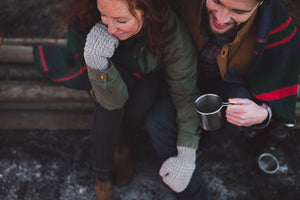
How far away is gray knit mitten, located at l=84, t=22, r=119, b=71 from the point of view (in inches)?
62.0

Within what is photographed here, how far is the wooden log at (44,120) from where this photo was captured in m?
2.54

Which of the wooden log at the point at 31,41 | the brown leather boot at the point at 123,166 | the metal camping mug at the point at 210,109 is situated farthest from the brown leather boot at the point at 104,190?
the wooden log at the point at 31,41

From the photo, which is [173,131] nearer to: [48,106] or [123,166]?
[123,166]

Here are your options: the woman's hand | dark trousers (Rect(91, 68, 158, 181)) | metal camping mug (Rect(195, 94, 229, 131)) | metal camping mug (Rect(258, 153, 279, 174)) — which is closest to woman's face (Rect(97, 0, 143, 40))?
dark trousers (Rect(91, 68, 158, 181))

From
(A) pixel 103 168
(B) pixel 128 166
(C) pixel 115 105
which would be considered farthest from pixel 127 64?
(B) pixel 128 166

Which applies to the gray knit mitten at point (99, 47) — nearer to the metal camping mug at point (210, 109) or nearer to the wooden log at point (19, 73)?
the metal camping mug at point (210, 109)

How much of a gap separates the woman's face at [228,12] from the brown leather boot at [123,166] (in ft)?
4.40

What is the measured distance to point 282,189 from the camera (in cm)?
240

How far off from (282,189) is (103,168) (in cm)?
165

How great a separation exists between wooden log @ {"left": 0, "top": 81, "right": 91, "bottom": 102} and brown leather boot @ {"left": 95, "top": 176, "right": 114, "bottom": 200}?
0.83 metres

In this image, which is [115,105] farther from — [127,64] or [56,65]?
[56,65]

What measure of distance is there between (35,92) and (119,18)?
139cm

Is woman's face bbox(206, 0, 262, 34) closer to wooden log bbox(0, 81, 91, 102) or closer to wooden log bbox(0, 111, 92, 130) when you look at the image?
wooden log bbox(0, 81, 91, 102)

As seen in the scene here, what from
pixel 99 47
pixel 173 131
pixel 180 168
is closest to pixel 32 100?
pixel 99 47
